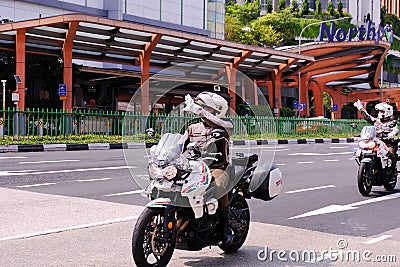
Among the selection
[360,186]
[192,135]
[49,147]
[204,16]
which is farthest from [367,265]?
[204,16]

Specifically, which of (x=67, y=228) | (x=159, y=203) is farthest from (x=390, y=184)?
(x=159, y=203)

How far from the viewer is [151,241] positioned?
529cm

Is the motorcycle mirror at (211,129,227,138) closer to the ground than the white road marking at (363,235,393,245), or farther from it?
farther from it

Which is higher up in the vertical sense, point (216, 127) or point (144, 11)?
point (144, 11)

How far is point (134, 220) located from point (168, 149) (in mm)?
2918

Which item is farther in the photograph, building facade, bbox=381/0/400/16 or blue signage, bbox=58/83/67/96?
building facade, bbox=381/0/400/16

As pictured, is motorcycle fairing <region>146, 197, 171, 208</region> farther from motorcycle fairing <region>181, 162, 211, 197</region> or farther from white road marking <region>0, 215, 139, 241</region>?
white road marking <region>0, 215, 139, 241</region>

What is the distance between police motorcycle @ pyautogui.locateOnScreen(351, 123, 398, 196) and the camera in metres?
10.9

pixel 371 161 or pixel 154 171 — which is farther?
pixel 371 161

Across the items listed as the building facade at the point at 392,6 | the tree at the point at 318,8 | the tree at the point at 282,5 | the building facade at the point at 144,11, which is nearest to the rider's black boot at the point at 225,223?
the building facade at the point at 144,11

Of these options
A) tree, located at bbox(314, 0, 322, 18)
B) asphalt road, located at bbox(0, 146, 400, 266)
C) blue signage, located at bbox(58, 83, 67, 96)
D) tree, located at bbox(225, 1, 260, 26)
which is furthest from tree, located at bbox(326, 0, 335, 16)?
asphalt road, located at bbox(0, 146, 400, 266)

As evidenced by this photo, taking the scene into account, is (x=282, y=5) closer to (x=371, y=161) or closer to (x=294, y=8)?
(x=294, y=8)

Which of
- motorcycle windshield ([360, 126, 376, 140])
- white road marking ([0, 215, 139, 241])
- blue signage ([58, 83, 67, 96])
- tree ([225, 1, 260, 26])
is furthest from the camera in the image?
tree ([225, 1, 260, 26])

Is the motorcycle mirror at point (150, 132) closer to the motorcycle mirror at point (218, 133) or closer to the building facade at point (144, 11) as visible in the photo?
the motorcycle mirror at point (218, 133)
